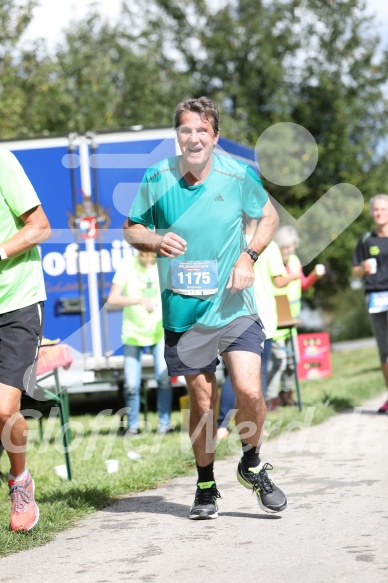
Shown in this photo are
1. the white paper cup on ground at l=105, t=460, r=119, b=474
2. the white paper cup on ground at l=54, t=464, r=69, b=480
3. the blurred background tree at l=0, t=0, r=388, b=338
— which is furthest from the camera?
the blurred background tree at l=0, t=0, r=388, b=338

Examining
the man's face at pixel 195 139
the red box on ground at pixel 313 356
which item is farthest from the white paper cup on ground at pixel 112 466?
the red box on ground at pixel 313 356

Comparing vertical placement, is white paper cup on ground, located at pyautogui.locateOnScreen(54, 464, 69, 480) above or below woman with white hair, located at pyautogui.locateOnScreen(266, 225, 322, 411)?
below

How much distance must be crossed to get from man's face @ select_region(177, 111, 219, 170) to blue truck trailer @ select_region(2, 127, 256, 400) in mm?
6085

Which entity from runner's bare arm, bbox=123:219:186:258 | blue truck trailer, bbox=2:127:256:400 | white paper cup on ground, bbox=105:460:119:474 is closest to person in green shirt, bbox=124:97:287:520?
runner's bare arm, bbox=123:219:186:258

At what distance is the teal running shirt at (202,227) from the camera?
5.34m

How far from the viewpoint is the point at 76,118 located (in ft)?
87.5

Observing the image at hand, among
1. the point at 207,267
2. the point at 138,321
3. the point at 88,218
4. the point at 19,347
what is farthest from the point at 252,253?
the point at 88,218

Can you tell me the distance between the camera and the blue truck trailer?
1152cm

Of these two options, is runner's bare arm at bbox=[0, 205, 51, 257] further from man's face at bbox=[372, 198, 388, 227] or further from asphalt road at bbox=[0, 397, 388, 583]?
man's face at bbox=[372, 198, 388, 227]

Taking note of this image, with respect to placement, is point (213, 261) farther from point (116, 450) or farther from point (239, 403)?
point (116, 450)

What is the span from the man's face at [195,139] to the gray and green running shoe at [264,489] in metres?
1.59

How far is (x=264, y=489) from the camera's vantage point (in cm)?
540

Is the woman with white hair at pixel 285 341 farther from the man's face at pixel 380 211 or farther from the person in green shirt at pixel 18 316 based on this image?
the person in green shirt at pixel 18 316

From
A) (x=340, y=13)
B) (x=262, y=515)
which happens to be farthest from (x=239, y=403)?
(x=340, y=13)
